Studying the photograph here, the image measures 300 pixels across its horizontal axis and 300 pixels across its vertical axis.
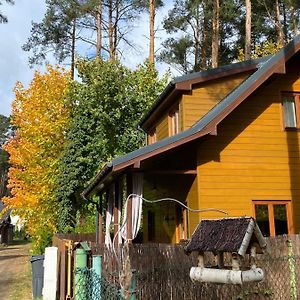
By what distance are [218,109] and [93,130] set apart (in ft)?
44.4

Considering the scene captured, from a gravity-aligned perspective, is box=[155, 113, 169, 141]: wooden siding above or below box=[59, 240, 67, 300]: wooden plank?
above

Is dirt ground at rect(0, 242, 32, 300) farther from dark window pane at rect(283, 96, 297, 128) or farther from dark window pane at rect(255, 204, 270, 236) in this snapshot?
dark window pane at rect(283, 96, 297, 128)

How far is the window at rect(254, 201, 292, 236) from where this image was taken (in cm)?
1093

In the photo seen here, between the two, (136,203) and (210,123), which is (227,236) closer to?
(210,123)

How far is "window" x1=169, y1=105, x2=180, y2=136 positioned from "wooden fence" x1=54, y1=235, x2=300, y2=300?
19.2 feet

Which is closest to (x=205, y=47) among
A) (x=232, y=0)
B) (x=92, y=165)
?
(x=232, y=0)

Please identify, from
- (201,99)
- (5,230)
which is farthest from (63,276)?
(5,230)

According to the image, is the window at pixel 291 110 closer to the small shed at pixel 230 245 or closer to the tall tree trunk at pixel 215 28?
the small shed at pixel 230 245

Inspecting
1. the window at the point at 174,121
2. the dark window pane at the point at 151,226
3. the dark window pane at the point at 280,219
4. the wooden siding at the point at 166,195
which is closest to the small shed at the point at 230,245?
the wooden siding at the point at 166,195

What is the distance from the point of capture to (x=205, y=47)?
1171 inches

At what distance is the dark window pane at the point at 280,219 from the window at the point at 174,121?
384 centimetres

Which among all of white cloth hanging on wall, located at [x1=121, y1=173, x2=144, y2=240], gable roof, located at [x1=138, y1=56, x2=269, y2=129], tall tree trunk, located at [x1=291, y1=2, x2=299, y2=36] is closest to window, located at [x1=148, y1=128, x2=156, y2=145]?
gable roof, located at [x1=138, y1=56, x2=269, y2=129]

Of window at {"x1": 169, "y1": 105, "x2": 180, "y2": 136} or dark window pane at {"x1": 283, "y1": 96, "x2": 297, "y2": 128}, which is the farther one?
window at {"x1": 169, "y1": 105, "x2": 180, "y2": 136}

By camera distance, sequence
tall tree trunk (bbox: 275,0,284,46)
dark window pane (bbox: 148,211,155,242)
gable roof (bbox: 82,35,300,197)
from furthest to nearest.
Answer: tall tree trunk (bbox: 275,0,284,46) < dark window pane (bbox: 148,211,155,242) < gable roof (bbox: 82,35,300,197)
